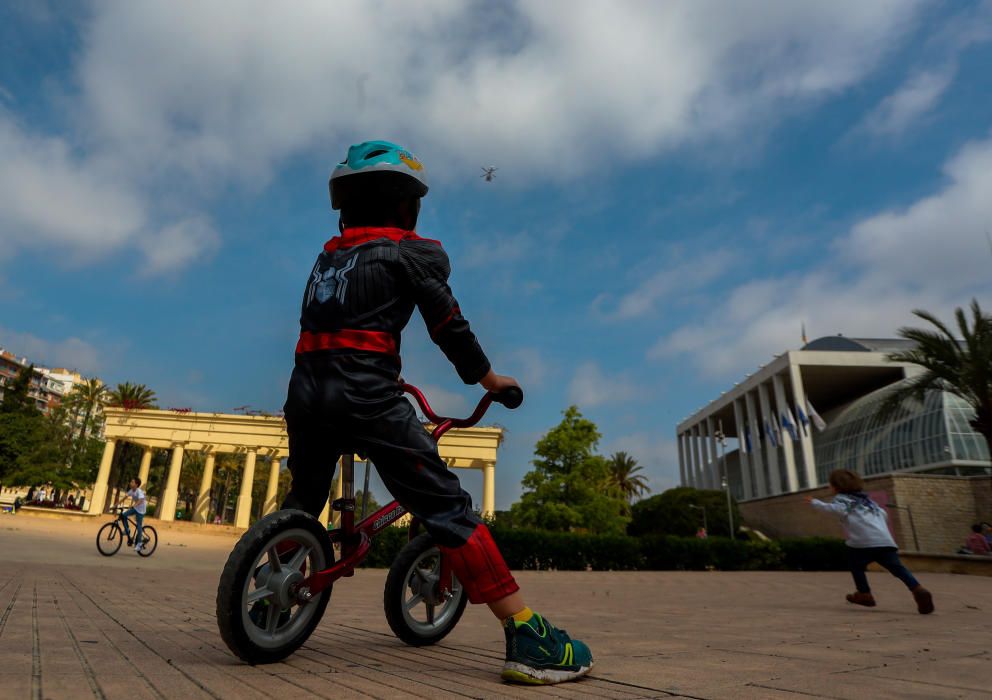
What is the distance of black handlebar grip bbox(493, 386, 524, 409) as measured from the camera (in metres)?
2.53

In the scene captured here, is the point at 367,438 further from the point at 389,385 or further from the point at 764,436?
the point at 764,436

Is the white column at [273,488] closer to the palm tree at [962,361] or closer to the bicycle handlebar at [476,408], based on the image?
the palm tree at [962,361]

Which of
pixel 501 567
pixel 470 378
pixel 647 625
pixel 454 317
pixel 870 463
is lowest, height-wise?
pixel 647 625

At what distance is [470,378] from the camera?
248 cm

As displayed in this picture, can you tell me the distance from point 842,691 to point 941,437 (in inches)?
1739

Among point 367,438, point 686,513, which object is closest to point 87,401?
point 686,513

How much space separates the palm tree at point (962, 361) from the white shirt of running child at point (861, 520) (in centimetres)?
1797

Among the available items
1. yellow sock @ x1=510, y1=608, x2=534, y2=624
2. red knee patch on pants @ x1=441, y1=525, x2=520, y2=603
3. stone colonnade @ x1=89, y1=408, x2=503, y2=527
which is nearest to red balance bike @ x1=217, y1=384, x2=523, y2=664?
red knee patch on pants @ x1=441, y1=525, x2=520, y2=603

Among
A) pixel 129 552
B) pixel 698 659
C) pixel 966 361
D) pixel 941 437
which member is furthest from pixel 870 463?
pixel 698 659

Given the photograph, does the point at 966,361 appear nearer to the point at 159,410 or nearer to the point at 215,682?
the point at 215,682

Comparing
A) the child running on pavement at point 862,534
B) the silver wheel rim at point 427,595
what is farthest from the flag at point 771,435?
the silver wheel rim at point 427,595

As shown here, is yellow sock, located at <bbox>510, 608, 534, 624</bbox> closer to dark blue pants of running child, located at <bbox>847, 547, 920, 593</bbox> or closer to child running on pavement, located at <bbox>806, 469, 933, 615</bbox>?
child running on pavement, located at <bbox>806, 469, 933, 615</bbox>

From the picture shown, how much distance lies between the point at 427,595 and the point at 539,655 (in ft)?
3.48

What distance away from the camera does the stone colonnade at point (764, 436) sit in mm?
45969
